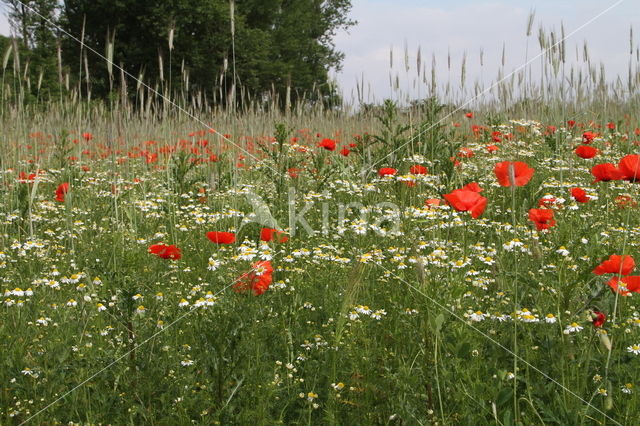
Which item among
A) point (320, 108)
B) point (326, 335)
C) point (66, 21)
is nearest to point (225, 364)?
point (326, 335)

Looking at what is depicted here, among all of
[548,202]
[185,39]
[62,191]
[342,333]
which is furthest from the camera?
Answer: [185,39]

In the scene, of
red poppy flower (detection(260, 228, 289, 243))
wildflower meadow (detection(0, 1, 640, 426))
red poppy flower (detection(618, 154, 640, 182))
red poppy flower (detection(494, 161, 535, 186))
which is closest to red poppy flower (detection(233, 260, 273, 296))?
wildflower meadow (detection(0, 1, 640, 426))

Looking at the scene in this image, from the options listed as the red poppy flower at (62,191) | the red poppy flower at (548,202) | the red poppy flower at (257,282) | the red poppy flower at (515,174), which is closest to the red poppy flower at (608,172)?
the red poppy flower at (515,174)

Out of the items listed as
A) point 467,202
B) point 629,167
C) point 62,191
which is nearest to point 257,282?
point 467,202

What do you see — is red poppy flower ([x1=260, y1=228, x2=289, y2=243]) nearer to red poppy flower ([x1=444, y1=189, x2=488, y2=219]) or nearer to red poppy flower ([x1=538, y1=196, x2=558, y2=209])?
red poppy flower ([x1=444, y1=189, x2=488, y2=219])

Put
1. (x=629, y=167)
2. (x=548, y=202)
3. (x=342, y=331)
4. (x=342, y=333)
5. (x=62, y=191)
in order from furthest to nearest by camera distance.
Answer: (x=62, y=191) → (x=548, y=202) → (x=342, y=333) → (x=342, y=331) → (x=629, y=167)

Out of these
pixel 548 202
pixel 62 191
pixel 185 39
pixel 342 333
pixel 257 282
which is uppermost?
pixel 185 39

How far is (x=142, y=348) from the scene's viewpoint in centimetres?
210

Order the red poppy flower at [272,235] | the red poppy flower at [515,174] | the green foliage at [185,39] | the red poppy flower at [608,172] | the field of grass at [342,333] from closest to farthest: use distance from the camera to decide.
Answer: the field of grass at [342,333]
the red poppy flower at [515,174]
the red poppy flower at [608,172]
the red poppy flower at [272,235]
the green foliage at [185,39]

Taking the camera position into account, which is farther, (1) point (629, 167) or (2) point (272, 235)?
(2) point (272, 235)

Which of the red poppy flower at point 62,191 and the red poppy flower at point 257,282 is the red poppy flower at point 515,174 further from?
the red poppy flower at point 62,191

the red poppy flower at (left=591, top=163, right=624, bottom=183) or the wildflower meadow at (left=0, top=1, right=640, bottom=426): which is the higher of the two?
the red poppy flower at (left=591, top=163, right=624, bottom=183)

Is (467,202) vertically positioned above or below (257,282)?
above

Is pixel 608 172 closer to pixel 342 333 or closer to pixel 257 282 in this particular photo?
pixel 342 333
